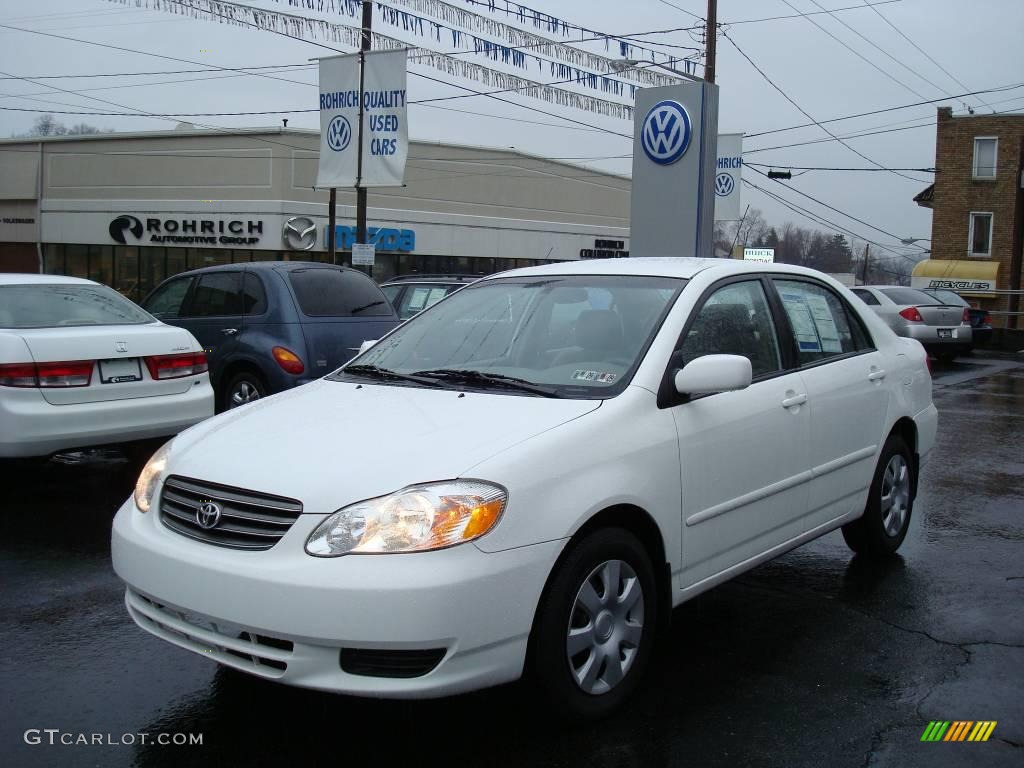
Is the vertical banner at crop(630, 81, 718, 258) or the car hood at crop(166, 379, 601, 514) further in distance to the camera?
the vertical banner at crop(630, 81, 718, 258)

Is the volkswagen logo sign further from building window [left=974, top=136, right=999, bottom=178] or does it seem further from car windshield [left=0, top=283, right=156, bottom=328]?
car windshield [left=0, top=283, right=156, bottom=328]

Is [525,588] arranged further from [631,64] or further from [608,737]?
[631,64]

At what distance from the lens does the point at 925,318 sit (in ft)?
63.9

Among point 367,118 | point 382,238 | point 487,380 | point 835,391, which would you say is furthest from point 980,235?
point 487,380

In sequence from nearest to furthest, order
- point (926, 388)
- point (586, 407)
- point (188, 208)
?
point (586, 407) < point (926, 388) < point (188, 208)

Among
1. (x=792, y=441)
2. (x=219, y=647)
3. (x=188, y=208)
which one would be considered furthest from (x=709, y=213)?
(x=188, y=208)

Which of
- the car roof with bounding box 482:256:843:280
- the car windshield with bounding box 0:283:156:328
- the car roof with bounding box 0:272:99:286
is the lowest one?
the car windshield with bounding box 0:283:156:328

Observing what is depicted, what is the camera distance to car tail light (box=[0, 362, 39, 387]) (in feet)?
21.5

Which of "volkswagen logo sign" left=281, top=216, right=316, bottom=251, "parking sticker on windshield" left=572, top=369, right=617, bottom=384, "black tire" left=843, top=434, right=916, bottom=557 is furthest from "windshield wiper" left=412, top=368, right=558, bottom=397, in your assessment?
"volkswagen logo sign" left=281, top=216, right=316, bottom=251

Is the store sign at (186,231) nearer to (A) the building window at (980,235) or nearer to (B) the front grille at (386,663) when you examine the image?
(A) the building window at (980,235)

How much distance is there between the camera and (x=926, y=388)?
19.6 feet

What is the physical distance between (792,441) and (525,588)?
1.83 m

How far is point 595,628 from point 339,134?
49.5ft

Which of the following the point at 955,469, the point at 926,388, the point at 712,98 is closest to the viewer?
the point at 926,388
